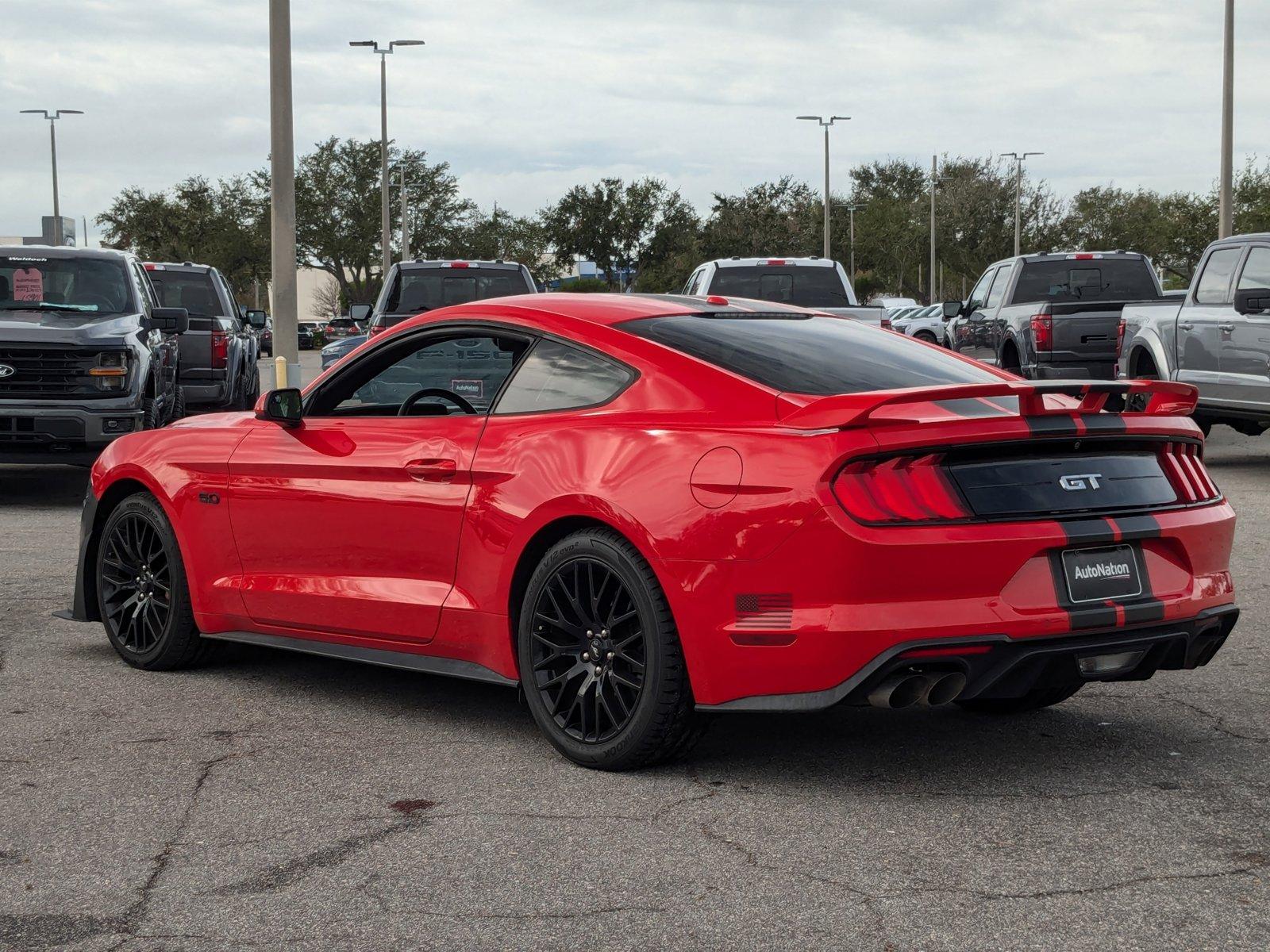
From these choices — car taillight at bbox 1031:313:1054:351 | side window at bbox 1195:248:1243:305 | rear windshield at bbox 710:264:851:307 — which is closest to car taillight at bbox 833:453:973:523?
side window at bbox 1195:248:1243:305

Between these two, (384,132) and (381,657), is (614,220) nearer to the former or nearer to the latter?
→ (384,132)

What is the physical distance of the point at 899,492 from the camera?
4598 mm

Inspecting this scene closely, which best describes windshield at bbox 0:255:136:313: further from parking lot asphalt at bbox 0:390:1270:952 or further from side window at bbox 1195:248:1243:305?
side window at bbox 1195:248:1243:305

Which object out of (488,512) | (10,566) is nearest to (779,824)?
(488,512)

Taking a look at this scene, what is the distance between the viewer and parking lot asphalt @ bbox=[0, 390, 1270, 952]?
3.77m

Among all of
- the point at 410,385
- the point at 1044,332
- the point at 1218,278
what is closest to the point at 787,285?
the point at 1044,332

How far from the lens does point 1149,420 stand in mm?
5070

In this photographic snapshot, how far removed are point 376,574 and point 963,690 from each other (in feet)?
7.01

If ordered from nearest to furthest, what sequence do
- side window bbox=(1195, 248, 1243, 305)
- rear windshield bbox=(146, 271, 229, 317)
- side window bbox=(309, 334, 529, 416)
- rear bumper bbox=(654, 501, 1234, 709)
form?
1. rear bumper bbox=(654, 501, 1234, 709)
2. side window bbox=(309, 334, 529, 416)
3. side window bbox=(1195, 248, 1243, 305)
4. rear windshield bbox=(146, 271, 229, 317)

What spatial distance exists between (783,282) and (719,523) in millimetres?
14319

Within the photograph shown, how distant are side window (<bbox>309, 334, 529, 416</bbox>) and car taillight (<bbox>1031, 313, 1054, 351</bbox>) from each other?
11847 millimetres

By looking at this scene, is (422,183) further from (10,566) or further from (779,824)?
(779,824)

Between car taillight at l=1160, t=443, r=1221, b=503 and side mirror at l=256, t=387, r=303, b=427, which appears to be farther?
side mirror at l=256, t=387, r=303, b=427

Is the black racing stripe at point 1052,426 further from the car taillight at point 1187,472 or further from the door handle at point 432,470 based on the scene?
the door handle at point 432,470
